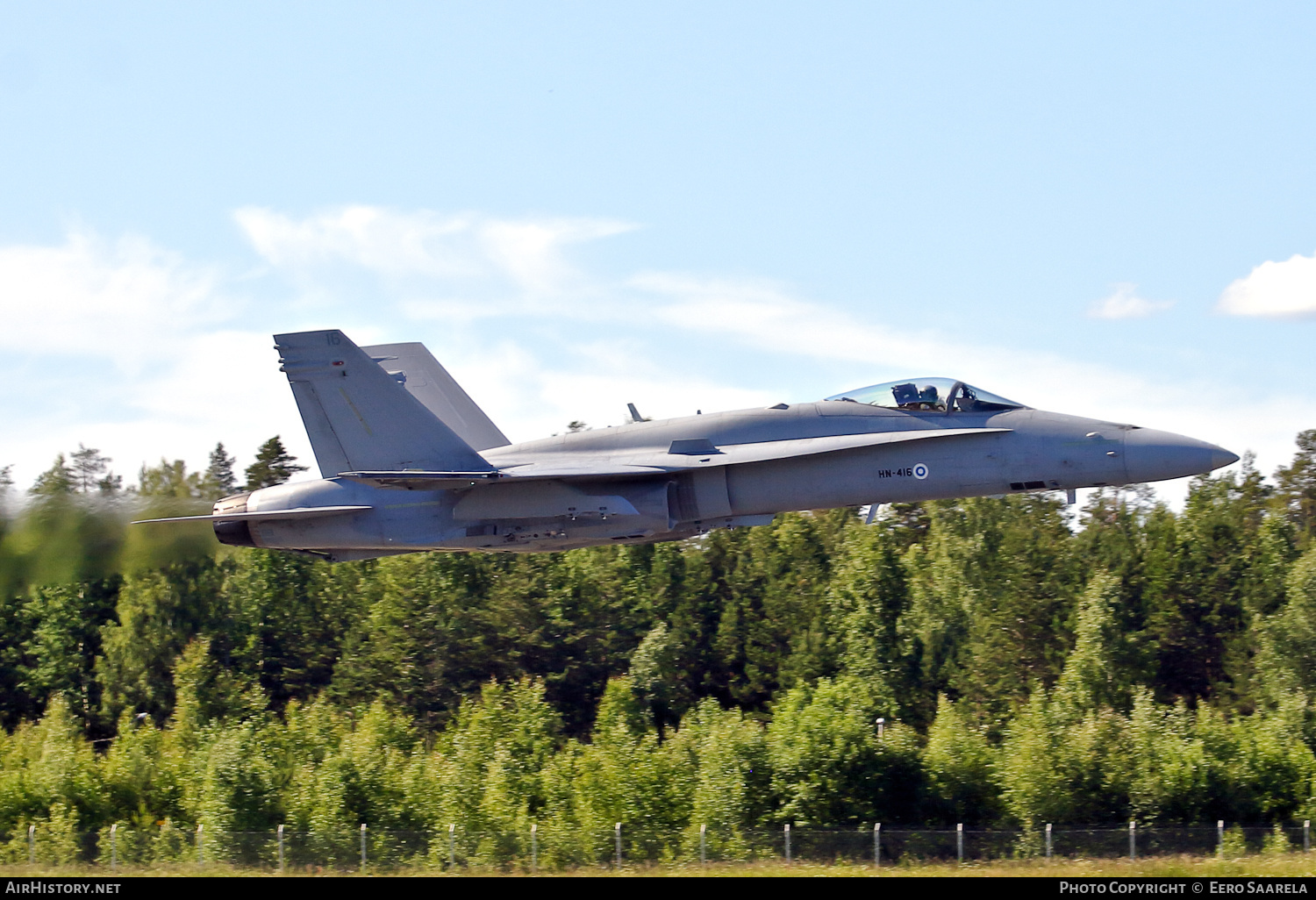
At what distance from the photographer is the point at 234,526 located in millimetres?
17609

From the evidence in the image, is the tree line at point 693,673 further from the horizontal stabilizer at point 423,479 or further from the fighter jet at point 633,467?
the horizontal stabilizer at point 423,479

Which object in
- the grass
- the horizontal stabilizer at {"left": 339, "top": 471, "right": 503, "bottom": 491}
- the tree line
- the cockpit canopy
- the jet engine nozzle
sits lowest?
the grass

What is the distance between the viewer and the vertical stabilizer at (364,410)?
17109mm

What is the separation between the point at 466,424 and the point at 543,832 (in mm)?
7980

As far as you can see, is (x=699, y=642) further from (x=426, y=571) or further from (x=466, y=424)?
(x=466, y=424)

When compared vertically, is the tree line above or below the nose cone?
below

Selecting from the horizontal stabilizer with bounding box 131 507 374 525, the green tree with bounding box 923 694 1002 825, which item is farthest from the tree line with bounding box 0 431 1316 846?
the horizontal stabilizer with bounding box 131 507 374 525

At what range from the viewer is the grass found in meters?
19.4

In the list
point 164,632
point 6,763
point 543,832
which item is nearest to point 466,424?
point 543,832

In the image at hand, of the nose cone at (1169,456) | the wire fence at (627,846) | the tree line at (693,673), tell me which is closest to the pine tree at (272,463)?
the tree line at (693,673)

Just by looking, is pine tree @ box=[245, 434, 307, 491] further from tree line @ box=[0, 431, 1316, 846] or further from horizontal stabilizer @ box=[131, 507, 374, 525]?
horizontal stabilizer @ box=[131, 507, 374, 525]

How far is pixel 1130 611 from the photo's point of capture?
43.1m

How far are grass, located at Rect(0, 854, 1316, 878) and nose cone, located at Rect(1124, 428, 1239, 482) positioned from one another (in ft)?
19.9

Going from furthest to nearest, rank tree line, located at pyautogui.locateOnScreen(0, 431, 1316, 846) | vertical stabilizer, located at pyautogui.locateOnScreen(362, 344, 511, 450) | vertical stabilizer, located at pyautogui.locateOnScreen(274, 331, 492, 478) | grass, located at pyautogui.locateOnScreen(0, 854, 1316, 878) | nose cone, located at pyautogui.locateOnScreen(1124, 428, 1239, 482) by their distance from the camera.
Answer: tree line, located at pyautogui.locateOnScreen(0, 431, 1316, 846)
vertical stabilizer, located at pyautogui.locateOnScreen(362, 344, 511, 450)
grass, located at pyautogui.locateOnScreen(0, 854, 1316, 878)
vertical stabilizer, located at pyautogui.locateOnScreen(274, 331, 492, 478)
nose cone, located at pyautogui.locateOnScreen(1124, 428, 1239, 482)
